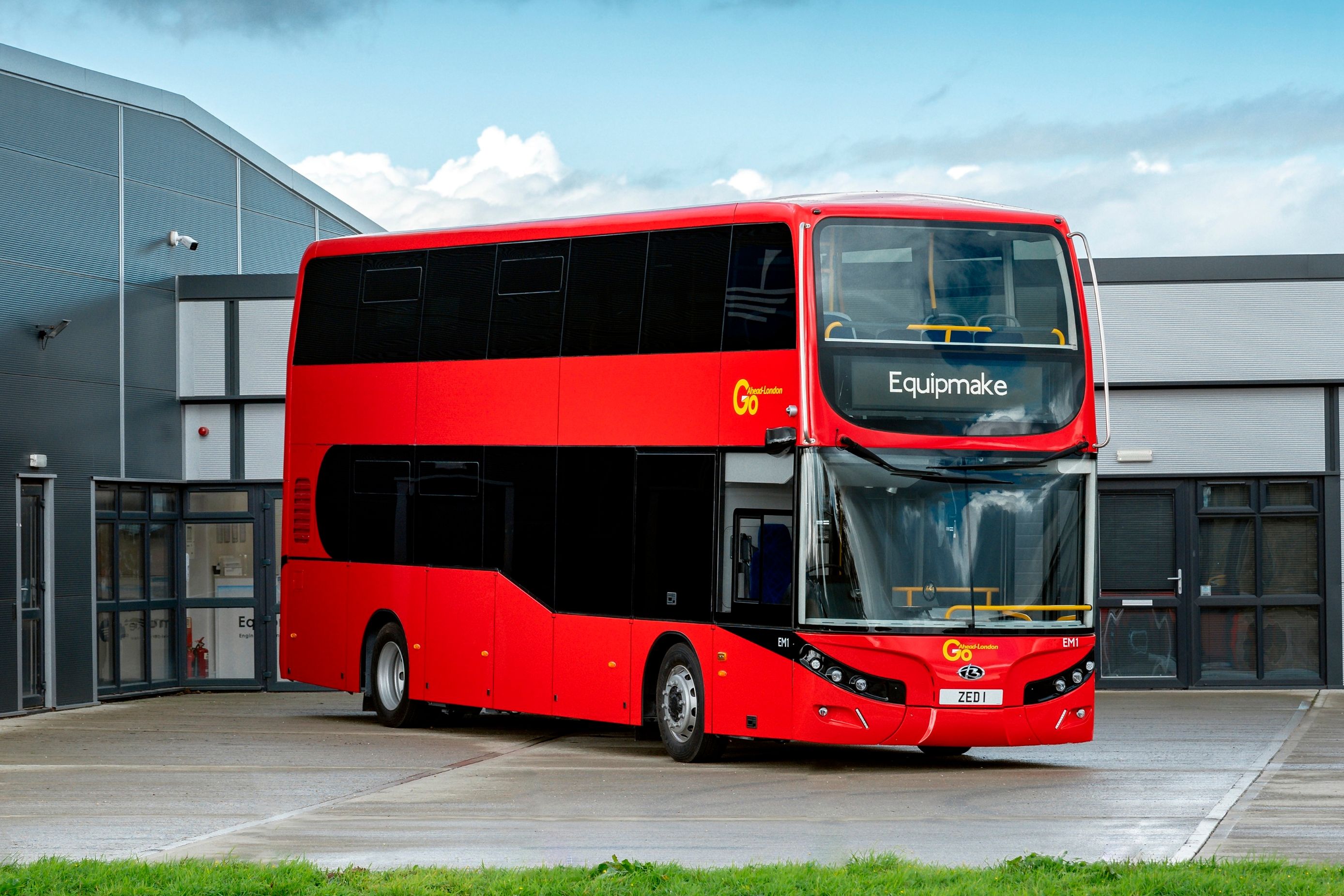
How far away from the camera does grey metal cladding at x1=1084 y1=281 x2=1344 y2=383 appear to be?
21.7 m

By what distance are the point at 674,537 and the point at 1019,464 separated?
282 centimetres

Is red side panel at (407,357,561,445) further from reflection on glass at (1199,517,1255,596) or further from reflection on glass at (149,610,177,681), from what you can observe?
reflection on glass at (1199,517,1255,596)

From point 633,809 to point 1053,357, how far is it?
4986 millimetres

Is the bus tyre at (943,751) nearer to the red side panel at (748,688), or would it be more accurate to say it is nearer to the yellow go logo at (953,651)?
the yellow go logo at (953,651)

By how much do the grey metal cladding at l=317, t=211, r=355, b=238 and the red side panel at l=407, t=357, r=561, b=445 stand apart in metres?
10.7

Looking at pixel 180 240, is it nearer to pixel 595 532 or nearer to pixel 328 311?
pixel 328 311

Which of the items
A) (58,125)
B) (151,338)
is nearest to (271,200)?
(151,338)

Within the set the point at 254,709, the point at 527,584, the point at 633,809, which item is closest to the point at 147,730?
the point at 254,709

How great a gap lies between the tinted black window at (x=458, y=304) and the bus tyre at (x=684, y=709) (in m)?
3.88

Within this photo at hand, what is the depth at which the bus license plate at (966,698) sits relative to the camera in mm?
13859

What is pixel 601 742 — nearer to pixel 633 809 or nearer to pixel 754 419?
pixel 754 419

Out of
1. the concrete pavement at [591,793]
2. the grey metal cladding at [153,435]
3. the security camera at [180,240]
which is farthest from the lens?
the security camera at [180,240]

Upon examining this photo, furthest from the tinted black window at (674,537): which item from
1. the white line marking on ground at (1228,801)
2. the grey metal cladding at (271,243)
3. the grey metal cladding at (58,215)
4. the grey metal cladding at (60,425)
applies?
the grey metal cladding at (271,243)

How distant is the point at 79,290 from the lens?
70.0ft
